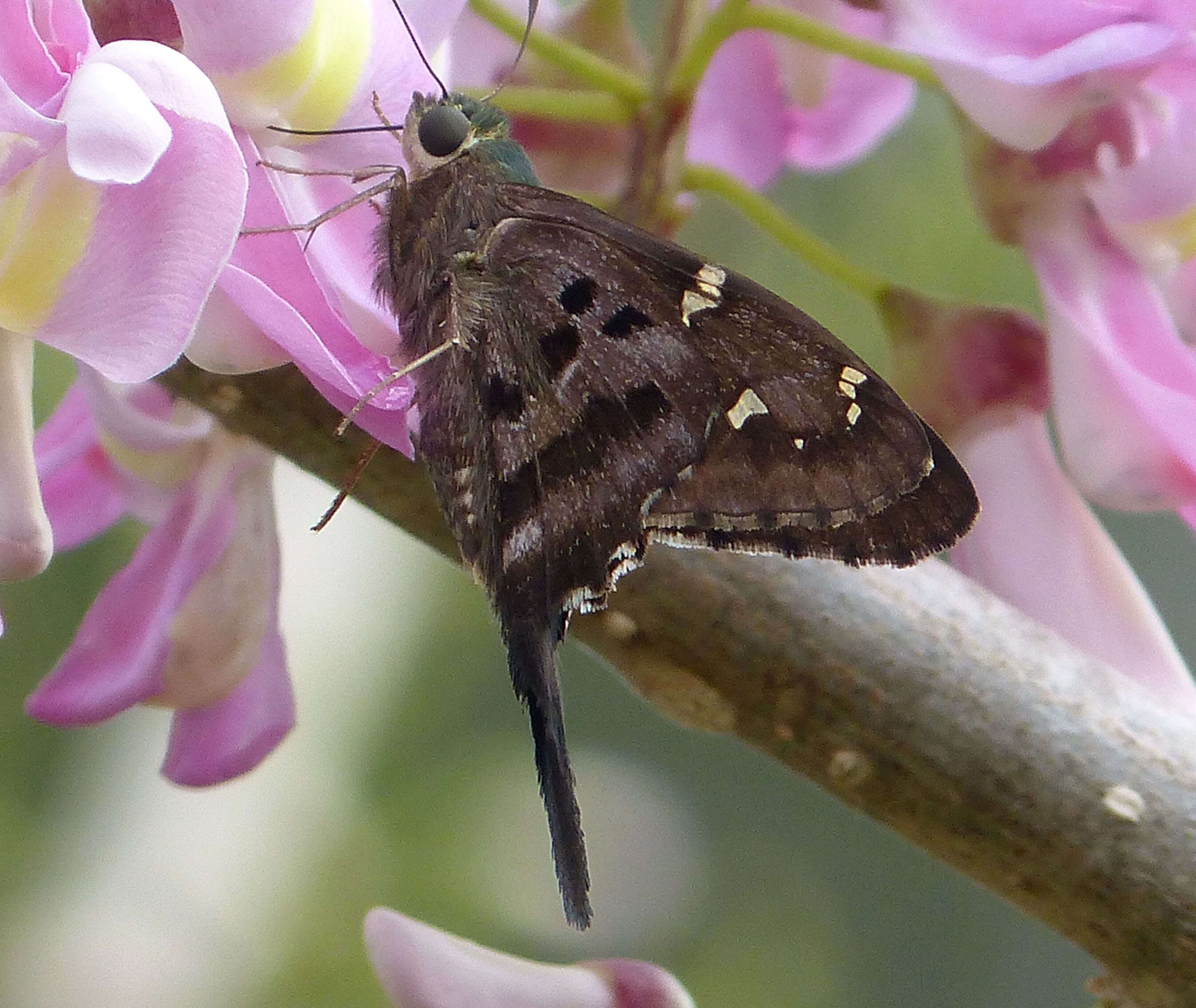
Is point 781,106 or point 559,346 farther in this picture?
point 781,106

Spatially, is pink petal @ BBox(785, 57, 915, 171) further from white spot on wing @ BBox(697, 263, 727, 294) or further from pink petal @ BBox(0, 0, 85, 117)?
pink petal @ BBox(0, 0, 85, 117)

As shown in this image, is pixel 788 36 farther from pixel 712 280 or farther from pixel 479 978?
pixel 479 978

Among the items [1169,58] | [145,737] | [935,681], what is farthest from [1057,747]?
[145,737]

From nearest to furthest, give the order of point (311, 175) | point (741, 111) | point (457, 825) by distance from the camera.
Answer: point (311, 175), point (741, 111), point (457, 825)

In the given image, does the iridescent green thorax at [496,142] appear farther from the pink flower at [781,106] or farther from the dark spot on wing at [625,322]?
the pink flower at [781,106]

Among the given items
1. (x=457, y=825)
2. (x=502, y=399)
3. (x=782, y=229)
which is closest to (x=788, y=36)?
(x=782, y=229)

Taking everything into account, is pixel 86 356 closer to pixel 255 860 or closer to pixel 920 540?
pixel 920 540

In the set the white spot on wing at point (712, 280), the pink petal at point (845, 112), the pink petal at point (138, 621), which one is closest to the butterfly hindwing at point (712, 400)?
the white spot on wing at point (712, 280)
